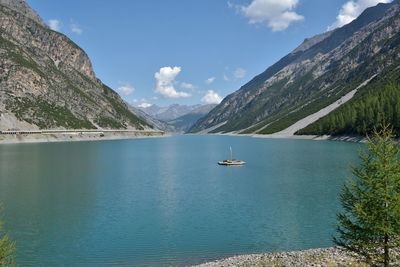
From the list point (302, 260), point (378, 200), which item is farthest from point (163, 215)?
point (378, 200)

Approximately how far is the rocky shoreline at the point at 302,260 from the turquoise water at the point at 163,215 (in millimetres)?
5094

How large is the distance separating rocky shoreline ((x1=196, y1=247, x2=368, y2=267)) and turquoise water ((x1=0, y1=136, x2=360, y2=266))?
5.09m

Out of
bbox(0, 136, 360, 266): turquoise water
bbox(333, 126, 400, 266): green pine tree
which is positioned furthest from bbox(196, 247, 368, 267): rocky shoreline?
bbox(0, 136, 360, 266): turquoise water

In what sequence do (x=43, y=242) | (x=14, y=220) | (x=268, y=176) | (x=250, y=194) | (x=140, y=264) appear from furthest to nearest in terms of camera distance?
(x=268, y=176) < (x=250, y=194) < (x=14, y=220) < (x=43, y=242) < (x=140, y=264)

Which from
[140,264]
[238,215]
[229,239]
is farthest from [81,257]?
[238,215]

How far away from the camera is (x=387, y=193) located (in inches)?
882

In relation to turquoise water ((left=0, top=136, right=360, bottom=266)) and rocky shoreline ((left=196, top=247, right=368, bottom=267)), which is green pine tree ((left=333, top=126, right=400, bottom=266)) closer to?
rocky shoreline ((left=196, top=247, right=368, bottom=267))

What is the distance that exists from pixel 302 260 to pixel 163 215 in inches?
1123

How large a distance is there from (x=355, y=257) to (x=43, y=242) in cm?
3066

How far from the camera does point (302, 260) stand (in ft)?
97.9

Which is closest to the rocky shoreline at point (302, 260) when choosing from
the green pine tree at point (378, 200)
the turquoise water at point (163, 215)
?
the green pine tree at point (378, 200)

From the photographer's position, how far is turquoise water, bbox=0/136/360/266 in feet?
128

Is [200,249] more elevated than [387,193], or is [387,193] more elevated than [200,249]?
[387,193]

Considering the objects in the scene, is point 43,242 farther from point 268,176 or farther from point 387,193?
point 268,176
